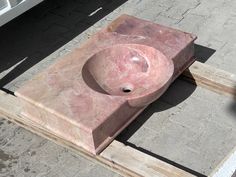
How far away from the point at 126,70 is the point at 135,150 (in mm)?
965

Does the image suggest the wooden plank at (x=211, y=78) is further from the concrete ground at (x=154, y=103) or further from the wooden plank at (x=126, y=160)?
the wooden plank at (x=126, y=160)

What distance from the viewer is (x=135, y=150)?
3686 mm

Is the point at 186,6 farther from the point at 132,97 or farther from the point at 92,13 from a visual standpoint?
the point at 132,97

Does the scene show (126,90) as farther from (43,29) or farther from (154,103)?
(43,29)

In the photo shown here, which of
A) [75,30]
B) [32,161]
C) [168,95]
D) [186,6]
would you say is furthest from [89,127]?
[186,6]

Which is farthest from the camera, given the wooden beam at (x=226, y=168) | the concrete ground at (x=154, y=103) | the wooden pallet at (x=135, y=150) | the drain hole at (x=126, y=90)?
the drain hole at (x=126, y=90)

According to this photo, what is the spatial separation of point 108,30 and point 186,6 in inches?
58.2

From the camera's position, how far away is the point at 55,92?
3.89 m

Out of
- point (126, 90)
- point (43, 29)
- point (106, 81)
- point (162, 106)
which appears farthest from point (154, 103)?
point (43, 29)

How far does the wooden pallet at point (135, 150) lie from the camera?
11.6ft

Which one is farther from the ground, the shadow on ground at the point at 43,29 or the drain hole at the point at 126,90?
the drain hole at the point at 126,90

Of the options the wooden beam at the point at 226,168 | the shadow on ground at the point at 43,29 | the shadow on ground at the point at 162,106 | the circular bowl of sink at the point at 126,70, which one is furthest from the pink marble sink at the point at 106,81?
the shadow on ground at the point at 43,29

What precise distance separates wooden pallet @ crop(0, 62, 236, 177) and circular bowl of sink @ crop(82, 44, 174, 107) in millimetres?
405

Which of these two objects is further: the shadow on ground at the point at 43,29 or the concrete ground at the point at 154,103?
the shadow on ground at the point at 43,29
